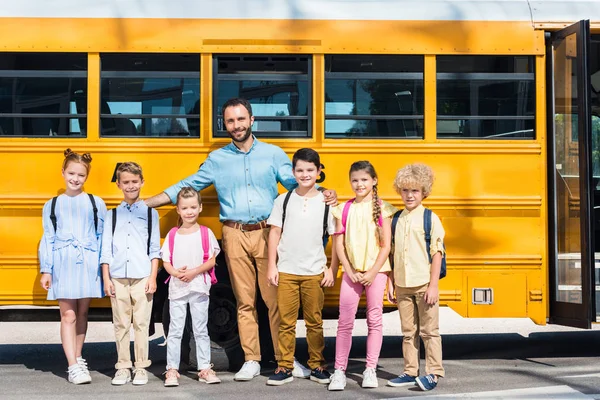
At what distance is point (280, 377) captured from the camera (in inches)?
215

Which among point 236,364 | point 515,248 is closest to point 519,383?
point 515,248

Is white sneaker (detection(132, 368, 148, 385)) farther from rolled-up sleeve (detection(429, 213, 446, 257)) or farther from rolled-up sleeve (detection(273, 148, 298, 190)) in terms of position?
rolled-up sleeve (detection(429, 213, 446, 257))

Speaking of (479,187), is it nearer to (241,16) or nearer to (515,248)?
(515,248)

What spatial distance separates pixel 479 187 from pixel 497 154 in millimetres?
263

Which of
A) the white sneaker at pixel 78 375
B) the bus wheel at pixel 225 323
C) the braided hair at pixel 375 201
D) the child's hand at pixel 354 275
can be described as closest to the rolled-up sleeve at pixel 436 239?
the braided hair at pixel 375 201

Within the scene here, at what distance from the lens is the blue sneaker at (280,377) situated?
5.45 m

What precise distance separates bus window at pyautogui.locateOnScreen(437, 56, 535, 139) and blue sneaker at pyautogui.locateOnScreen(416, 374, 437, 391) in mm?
1691

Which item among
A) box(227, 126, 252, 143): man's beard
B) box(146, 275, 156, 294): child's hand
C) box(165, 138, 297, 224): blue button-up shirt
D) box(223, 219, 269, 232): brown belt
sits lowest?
box(146, 275, 156, 294): child's hand

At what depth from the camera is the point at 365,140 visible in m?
5.94

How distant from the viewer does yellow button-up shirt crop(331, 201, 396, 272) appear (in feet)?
17.6

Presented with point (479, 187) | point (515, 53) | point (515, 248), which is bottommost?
point (515, 248)

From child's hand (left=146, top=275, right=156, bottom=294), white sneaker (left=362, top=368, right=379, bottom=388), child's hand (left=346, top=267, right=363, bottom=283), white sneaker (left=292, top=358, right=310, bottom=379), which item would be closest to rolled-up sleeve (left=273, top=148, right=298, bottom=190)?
child's hand (left=346, top=267, right=363, bottom=283)

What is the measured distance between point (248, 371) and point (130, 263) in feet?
3.40

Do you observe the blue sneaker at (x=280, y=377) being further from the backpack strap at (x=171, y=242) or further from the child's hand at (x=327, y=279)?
the backpack strap at (x=171, y=242)
